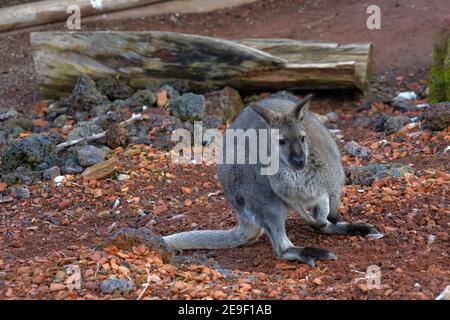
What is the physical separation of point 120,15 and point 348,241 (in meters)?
6.50

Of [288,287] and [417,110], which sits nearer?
[288,287]

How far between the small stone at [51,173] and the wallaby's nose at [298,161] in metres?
2.63

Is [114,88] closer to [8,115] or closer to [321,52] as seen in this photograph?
[8,115]

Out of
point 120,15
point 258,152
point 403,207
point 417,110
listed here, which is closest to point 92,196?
point 258,152

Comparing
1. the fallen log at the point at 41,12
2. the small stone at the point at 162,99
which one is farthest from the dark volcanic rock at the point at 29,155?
the fallen log at the point at 41,12

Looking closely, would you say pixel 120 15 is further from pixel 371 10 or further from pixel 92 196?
pixel 92 196

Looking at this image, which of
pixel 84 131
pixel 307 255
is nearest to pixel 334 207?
pixel 307 255

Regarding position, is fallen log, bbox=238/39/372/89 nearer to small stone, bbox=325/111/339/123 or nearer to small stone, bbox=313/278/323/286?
small stone, bbox=325/111/339/123

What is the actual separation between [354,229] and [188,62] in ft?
12.1

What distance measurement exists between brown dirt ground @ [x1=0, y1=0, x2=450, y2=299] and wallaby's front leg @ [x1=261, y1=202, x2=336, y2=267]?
0.21 feet

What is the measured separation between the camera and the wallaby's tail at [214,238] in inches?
207

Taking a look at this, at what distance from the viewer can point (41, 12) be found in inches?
407

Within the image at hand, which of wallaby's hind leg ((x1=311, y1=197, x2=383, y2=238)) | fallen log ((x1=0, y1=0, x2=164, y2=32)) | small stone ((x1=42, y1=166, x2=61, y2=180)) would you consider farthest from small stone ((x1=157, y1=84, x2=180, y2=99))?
wallaby's hind leg ((x1=311, y1=197, x2=383, y2=238))

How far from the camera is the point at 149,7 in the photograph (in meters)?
10.9
